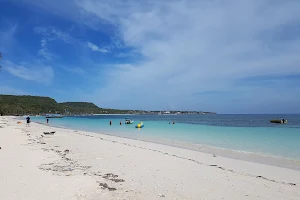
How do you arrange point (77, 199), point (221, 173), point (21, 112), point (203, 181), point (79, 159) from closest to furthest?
1. point (77, 199)
2. point (203, 181)
3. point (221, 173)
4. point (79, 159)
5. point (21, 112)

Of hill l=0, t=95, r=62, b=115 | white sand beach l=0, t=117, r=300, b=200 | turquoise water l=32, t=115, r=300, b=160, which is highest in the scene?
hill l=0, t=95, r=62, b=115

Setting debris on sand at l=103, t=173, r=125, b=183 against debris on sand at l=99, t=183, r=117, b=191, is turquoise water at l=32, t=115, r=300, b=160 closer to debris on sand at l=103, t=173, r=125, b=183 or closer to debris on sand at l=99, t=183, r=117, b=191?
debris on sand at l=103, t=173, r=125, b=183

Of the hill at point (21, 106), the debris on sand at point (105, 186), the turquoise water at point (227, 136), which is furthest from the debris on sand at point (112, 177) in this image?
the hill at point (21, 106)

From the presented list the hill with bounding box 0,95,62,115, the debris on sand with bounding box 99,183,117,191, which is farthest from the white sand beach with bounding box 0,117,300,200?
the hill with bounding box 0,95,62,115

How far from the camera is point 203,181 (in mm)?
8016

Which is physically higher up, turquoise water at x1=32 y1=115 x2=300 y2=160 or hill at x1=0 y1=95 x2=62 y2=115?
hill at x1=0 y1=95 x2=62 y2=115

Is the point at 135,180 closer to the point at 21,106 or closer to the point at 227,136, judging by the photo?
the point at 227,136

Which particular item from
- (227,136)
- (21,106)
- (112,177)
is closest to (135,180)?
(112,177)

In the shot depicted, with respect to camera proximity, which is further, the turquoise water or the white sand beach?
the turquoise water

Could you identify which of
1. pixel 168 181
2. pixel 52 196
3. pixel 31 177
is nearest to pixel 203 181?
pixel 168 181

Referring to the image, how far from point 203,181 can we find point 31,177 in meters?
5.73

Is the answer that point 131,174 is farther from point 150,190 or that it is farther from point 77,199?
point 77,199

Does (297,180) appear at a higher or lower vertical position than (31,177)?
lower

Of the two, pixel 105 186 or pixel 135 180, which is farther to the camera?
pixel 135 180
